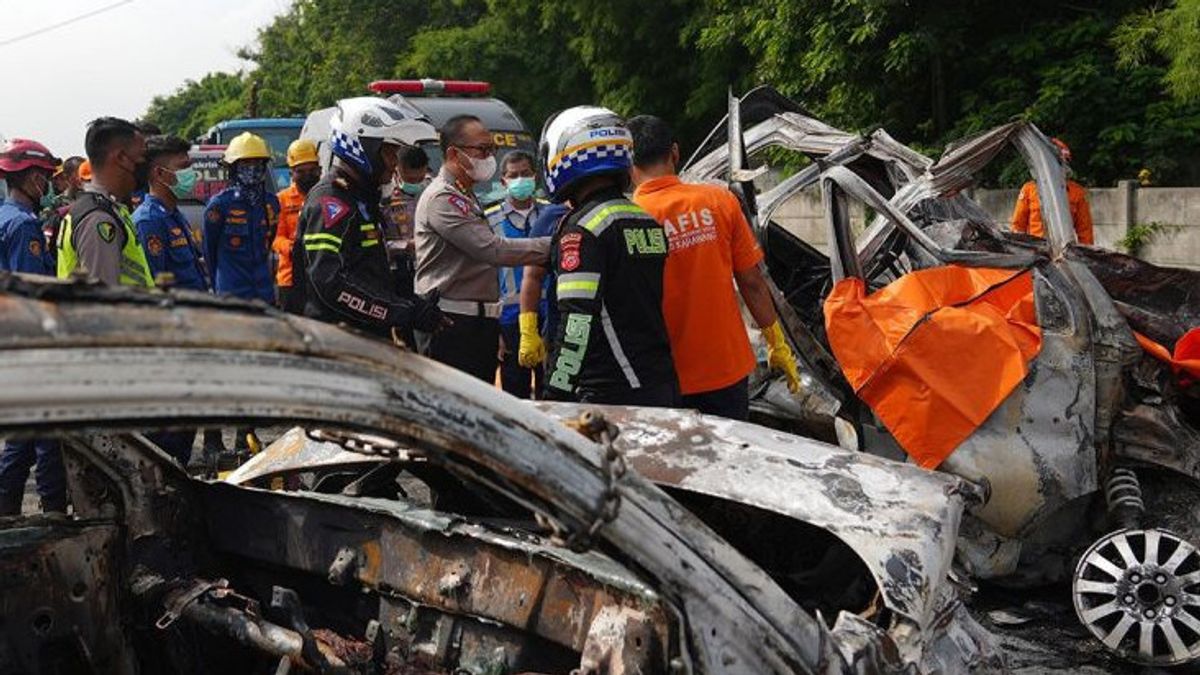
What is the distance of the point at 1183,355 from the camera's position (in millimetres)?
4828

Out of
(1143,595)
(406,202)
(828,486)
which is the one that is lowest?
(1143,595)

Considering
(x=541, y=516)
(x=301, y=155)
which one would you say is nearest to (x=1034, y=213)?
(x=301, y=155)

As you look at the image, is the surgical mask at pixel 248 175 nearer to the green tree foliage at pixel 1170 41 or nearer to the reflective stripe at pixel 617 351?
the reflective stripe at pixel 617 351

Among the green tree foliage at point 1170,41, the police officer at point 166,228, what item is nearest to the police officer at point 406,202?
the police officer at point 166,228

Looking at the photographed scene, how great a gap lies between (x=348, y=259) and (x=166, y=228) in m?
1.66

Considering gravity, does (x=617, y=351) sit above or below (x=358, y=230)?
below

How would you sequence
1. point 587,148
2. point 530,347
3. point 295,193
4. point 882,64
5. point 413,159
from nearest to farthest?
point 587,148, point 530,347, point 413,159, point 295,193, point 882,64

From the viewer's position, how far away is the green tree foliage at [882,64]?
1339 cm

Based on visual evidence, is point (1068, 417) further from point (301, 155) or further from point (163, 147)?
point (301, 155)

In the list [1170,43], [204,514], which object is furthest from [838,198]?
[1170,43]

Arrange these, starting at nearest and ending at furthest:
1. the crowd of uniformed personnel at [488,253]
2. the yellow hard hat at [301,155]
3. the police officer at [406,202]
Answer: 1. the crowd of uniformed personnel at [488,253]
2. the police officer at [406,202]
3. the yellow hard hat at [301,155]

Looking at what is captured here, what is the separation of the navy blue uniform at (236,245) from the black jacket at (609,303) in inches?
175

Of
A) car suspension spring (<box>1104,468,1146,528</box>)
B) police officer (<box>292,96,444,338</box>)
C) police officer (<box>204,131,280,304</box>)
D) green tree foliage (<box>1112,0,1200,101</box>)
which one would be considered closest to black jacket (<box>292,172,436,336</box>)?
police officer (<box>292,96,444,338</box>)

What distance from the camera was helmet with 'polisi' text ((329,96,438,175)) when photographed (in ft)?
17.0
